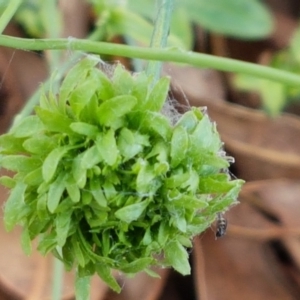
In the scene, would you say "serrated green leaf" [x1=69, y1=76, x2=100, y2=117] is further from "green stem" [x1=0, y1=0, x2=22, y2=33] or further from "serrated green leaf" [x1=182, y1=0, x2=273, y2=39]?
"serrated green leaf" [x1=182, y1=0, x2=273, y2=39]

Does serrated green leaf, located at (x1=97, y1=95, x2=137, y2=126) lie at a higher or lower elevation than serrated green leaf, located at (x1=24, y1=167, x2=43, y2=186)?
higher

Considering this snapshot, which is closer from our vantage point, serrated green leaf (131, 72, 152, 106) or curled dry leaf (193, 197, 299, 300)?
serrated green leaf (131, 72, 152, 106)

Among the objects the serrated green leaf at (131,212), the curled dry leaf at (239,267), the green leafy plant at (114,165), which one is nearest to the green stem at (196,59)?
the green leafy plant at (114,165)

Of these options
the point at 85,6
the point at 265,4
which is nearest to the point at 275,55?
the point at 265,4

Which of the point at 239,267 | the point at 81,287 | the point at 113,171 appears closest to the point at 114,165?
the point at 113,171

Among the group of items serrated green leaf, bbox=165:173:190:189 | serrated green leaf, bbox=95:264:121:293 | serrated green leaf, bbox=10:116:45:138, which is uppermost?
serrated green leaf, bbox=10:116:45:138

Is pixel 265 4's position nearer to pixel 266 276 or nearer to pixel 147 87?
pixel 266 276

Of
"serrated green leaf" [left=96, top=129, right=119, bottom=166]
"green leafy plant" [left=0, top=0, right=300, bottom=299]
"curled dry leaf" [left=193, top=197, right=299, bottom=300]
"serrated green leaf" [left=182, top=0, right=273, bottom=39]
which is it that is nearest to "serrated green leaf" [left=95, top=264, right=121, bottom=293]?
"green leafy plant" [left=0, top=0, right=300, bottom=299]

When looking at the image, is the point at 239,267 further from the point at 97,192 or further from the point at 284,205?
the point at 97,192
